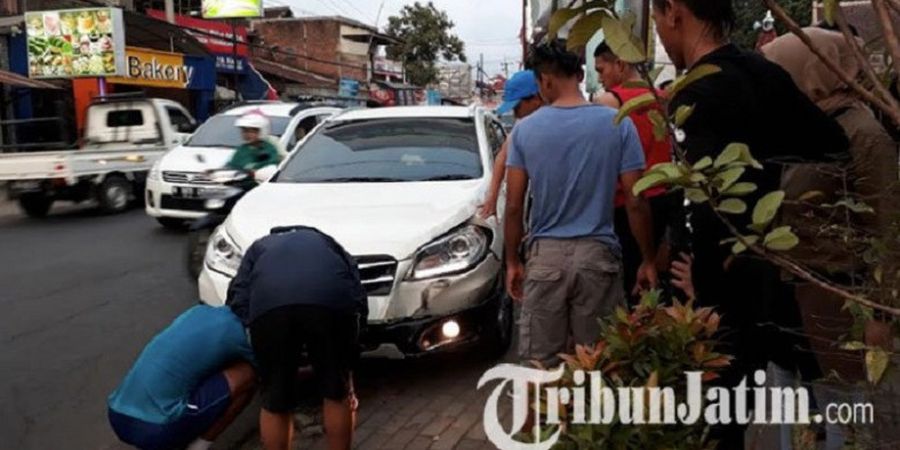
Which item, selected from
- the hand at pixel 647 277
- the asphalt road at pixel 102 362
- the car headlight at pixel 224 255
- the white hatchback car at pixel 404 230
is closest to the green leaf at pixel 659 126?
the hand at pixel 647 277

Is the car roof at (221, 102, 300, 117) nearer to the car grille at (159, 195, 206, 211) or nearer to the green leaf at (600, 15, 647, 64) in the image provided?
the car grille at (159, 195, 206, 211)

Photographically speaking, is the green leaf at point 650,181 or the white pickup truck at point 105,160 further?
the white pickup truck at point 105,160

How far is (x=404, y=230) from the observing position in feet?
15.6

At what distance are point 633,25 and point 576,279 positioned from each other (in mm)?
A: 2046

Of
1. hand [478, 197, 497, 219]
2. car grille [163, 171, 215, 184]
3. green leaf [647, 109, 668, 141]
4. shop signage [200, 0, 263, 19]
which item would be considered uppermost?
shop signage [200, 0, 263, 19]

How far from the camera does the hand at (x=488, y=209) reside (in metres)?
4.98

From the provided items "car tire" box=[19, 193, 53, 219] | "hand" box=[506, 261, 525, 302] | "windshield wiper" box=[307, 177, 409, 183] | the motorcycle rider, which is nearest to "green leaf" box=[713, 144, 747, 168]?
"hand" box=[506, 261, 525, 302]

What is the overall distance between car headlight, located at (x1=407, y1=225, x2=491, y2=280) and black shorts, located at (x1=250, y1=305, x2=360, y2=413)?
1.10m

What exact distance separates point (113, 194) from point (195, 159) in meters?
3.40

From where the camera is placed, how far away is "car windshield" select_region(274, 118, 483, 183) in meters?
5.78

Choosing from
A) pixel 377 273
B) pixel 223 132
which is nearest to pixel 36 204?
pixel 223 132

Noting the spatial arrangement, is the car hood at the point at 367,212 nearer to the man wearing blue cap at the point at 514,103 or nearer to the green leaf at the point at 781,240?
the man wearing blue cap at the point at 514,103

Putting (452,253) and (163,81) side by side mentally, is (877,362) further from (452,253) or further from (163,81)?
(163,81)

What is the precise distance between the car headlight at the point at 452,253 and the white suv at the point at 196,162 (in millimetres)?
6070
